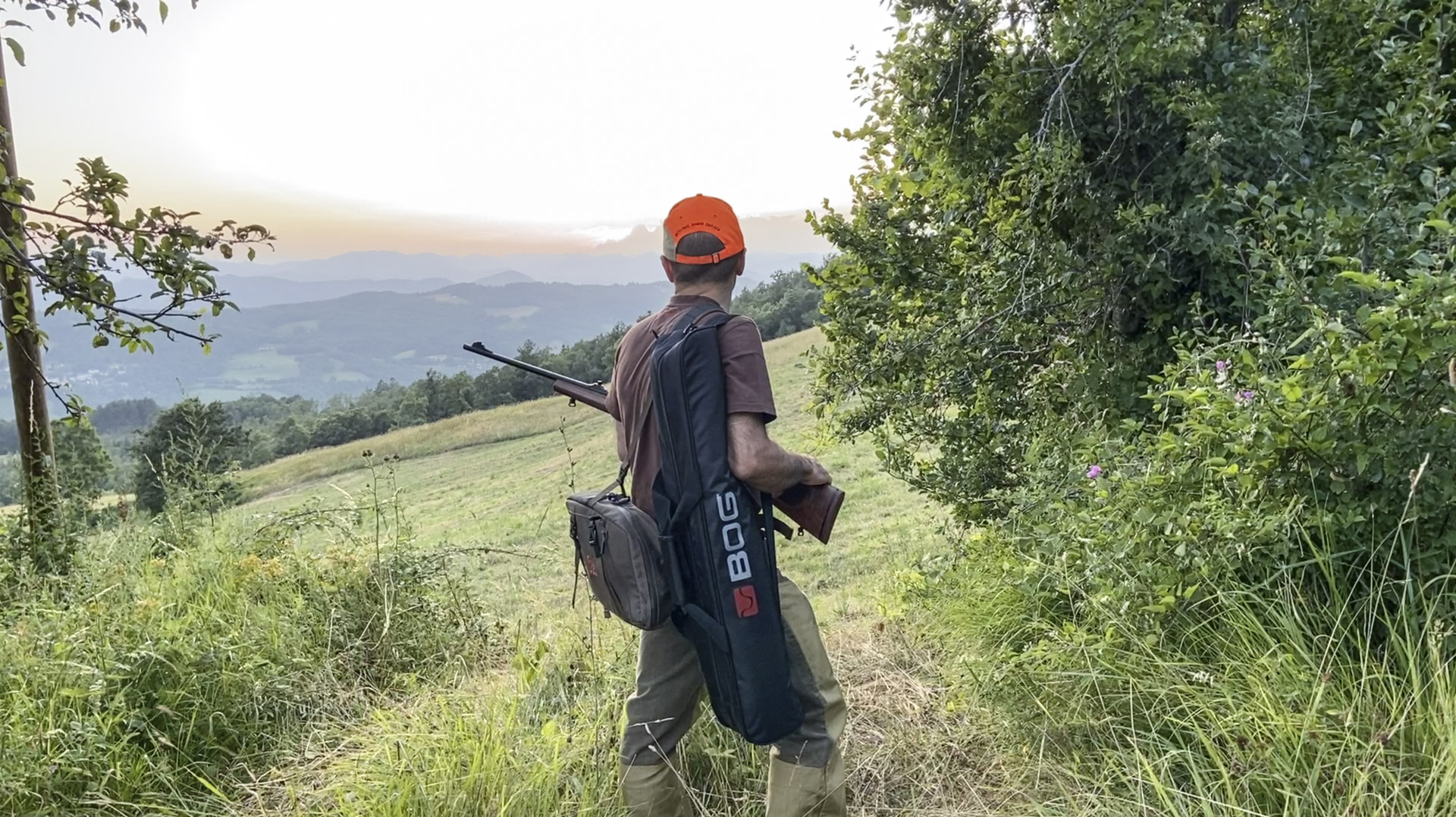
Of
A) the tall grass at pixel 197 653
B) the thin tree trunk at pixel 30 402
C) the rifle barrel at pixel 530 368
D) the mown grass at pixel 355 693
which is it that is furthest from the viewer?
the thin tree trunk at pixel 30 402

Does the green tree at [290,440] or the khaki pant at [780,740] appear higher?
the khaki pant at [780,740]

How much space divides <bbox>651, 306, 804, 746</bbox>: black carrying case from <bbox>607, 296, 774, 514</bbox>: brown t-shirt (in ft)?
0.16

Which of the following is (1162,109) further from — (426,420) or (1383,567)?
(426,420)

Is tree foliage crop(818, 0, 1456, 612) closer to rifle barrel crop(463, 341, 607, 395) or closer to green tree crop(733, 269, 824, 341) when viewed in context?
rifle barrel crop(463, 341, 607, 395)

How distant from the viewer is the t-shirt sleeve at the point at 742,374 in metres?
2.27

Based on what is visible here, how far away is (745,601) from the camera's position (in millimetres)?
2277

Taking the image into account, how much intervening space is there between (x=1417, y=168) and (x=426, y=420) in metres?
53.1

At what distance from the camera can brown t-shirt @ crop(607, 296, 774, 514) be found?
2283 millimetres

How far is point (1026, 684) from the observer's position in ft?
9.30

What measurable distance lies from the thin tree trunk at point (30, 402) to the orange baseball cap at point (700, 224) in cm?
349

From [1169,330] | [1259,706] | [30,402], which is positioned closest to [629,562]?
[1259,706]

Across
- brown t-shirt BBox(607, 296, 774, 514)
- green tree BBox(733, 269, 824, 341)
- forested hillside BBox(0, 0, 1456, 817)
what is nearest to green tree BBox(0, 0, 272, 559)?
forested hillside BBox(0, 0, 1456, 817)

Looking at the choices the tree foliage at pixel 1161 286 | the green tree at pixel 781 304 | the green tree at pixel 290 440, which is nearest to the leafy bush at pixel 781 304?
the green tree at pixel 781 304

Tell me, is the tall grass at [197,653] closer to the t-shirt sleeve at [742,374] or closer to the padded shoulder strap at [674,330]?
the padded shoulder strap at [674,330]
